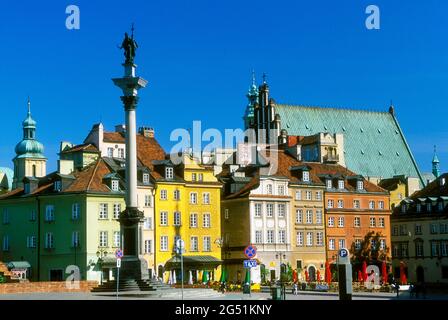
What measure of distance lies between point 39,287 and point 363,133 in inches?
2873

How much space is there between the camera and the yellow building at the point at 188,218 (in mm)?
86625

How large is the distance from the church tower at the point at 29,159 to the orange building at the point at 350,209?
50463 mm

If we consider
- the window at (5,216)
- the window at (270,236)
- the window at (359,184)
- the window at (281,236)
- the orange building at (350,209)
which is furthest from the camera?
the window at (359,184)

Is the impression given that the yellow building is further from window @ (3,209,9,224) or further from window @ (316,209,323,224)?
window @ (3,209,9,224)

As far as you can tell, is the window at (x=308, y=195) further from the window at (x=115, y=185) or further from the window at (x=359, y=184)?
the window at (x=115, y=185)

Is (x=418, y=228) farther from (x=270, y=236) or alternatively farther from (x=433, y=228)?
(x=270, y=236)

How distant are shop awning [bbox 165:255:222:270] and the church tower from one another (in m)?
51.6

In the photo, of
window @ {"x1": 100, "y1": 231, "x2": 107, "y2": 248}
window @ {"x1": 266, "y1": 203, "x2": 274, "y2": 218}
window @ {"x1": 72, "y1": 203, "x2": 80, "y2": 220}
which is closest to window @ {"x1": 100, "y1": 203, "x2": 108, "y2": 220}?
window @ {"x1": 100, "y1": 231, "x2": 107, "y2": 248}

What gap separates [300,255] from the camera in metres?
96.2

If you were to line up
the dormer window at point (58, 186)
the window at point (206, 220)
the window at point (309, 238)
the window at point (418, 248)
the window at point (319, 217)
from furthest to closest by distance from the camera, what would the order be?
the window at point (418, 248)
the window at point (319, 217)
the window at point (309, 238)
the window at point (206, 220)
the dormer window at point (58, 186)

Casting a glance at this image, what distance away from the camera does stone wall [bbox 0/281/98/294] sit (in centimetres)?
6075

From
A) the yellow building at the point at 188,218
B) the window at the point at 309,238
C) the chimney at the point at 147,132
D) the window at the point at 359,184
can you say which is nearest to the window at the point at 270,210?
the yellow building at the point at 188,218

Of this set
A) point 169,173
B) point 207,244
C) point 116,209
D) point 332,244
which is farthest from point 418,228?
point 116,209

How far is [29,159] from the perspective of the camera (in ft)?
447
